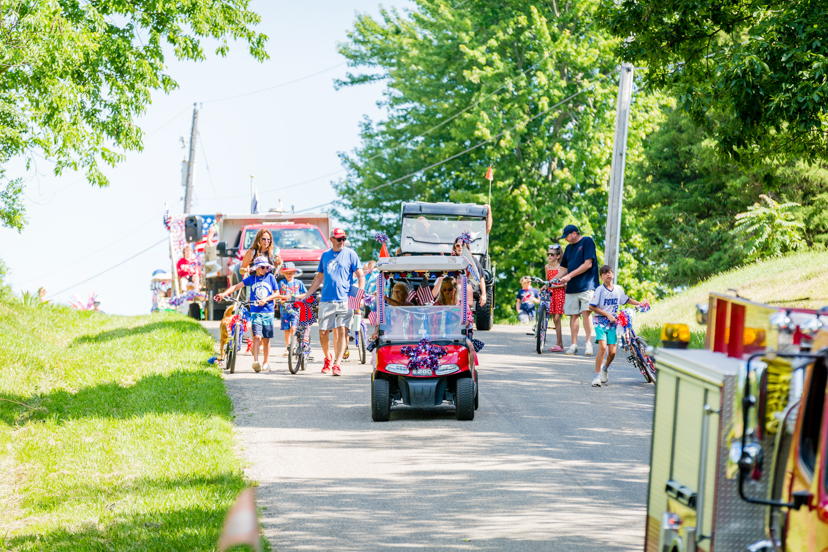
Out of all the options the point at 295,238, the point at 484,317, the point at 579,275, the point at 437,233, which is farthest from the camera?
the point at 295,238

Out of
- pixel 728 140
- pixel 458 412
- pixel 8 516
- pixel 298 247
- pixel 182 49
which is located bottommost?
pixel 8 516

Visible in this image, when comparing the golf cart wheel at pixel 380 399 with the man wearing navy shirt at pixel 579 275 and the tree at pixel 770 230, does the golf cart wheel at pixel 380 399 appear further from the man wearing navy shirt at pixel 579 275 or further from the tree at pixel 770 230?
the tree at pixel 770 230

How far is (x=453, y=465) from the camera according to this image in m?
8.34

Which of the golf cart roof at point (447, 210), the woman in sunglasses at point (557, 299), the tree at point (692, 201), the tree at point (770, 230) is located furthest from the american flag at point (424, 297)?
the tree at point (692, 201)

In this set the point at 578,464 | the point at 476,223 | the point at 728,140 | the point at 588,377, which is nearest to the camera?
the point at 578,464

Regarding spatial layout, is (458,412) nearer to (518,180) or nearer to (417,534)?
(417,534)

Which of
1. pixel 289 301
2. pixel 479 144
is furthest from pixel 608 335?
pixel 479 144

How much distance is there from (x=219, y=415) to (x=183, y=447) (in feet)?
4.98

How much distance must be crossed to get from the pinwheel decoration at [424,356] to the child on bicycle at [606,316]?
9.85 feet

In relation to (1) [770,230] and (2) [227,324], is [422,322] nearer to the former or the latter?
(2) [227,324]

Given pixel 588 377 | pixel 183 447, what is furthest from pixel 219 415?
pixel 588 377

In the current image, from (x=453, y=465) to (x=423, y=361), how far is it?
6.50ft

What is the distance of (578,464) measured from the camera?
834cm

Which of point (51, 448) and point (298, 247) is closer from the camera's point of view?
point (51, 448)
